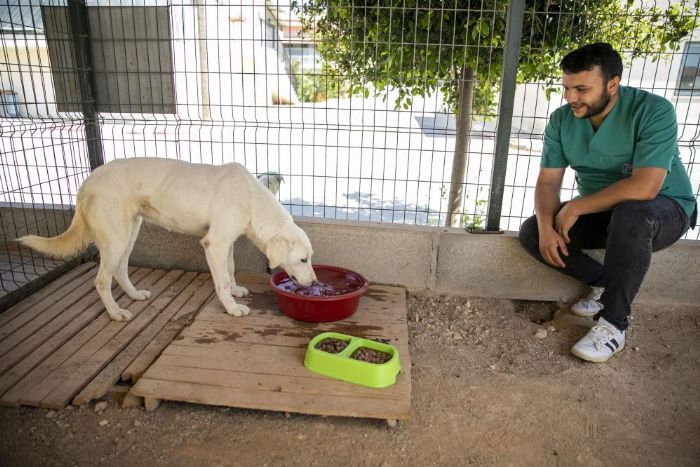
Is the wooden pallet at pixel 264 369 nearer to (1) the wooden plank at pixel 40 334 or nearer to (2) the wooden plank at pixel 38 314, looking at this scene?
(1) the wooden plank at pixel 40 334

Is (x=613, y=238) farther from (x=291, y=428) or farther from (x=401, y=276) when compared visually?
(x=291, y=428)

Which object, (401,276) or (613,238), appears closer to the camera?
(613,238)

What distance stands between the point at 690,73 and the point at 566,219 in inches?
76.1

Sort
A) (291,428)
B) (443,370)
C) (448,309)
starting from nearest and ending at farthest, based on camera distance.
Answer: (291,428)
(443,370)
(448,309)

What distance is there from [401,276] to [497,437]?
6.12 ft

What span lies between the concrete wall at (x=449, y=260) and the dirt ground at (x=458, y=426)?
75 cm

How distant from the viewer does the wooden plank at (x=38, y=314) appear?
10.9ft

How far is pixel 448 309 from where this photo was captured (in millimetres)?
4102

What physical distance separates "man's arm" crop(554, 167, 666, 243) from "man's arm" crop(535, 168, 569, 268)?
0.10m

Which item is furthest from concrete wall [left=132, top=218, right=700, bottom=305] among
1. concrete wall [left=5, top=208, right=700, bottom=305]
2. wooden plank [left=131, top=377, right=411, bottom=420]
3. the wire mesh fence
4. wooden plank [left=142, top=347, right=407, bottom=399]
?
wooden plank [left=131, top=377, right=411, bottom=420]

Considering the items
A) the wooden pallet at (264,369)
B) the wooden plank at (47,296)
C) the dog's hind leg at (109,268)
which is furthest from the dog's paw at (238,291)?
the wooden plank at (47,296)

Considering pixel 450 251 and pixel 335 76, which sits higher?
pixel 335 76

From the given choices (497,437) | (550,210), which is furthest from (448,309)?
(497,437)

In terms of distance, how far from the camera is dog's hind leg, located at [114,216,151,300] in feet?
12.2
